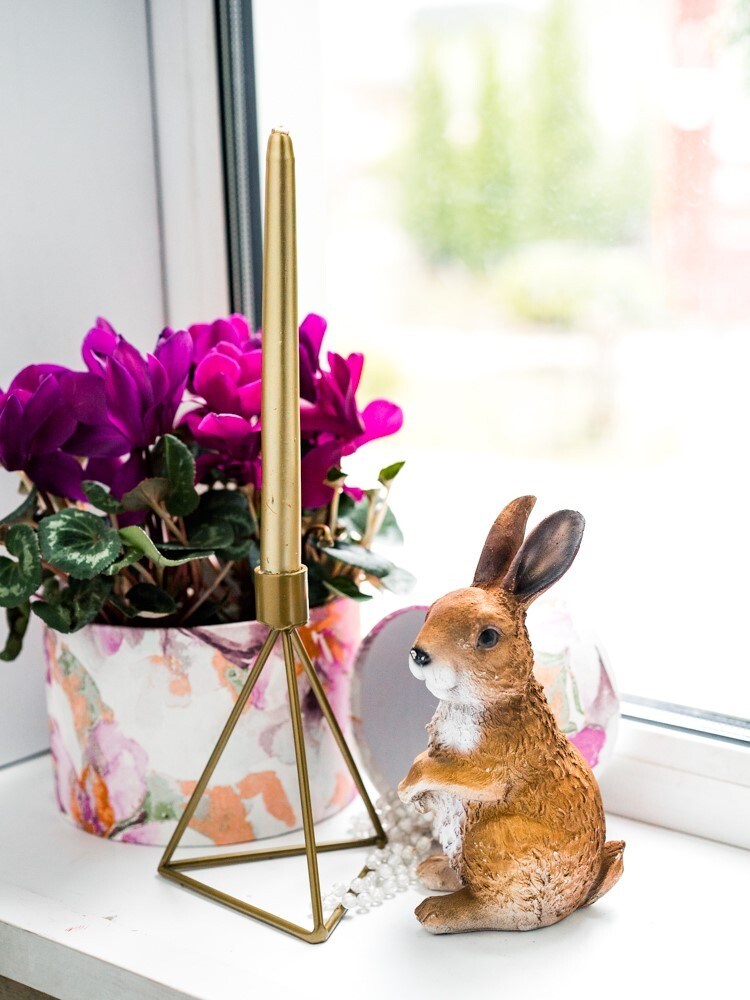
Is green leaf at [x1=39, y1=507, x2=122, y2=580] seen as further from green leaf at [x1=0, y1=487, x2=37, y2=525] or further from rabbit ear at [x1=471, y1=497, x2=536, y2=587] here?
rabbit ear at [x1=471, y1=497, x2=536, y2=587]

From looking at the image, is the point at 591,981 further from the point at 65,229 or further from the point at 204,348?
the point at 65,229

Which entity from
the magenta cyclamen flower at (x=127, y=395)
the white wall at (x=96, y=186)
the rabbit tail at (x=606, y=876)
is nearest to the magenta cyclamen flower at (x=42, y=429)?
the magenta cyclamen flower at (x=127, y=395)

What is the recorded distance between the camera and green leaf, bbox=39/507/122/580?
1.83 ft

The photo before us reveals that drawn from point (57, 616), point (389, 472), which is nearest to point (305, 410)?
point (389, 472)

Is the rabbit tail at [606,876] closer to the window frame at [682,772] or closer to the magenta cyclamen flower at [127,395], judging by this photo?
the window frame at [682,772]

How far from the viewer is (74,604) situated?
597 millimetres

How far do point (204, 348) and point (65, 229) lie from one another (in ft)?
0.66

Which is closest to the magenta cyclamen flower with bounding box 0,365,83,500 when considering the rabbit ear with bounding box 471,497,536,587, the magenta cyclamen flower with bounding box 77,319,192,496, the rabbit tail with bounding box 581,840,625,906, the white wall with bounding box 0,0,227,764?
the magenta cyclamen flower with bounding box 77,319,192,496

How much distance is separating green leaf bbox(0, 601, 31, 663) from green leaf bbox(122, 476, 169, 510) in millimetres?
106

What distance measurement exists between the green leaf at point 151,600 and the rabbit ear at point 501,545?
184mm

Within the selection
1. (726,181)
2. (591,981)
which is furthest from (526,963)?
(726,181)

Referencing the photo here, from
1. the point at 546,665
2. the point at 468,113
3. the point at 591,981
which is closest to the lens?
the point at 591,981

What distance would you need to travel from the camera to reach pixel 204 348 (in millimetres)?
644

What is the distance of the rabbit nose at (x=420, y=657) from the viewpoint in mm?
507
